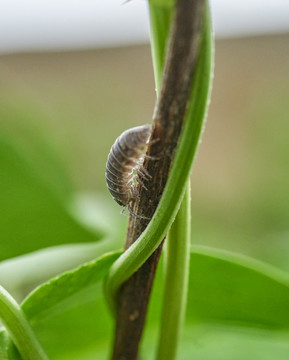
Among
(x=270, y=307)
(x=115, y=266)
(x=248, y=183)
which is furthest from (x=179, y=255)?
(x=248, y=183)

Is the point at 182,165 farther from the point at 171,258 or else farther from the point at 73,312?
the point at 73,312

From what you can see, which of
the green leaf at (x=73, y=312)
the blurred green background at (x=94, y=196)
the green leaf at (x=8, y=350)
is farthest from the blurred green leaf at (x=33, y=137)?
the green leaf at (x=8, y=350)

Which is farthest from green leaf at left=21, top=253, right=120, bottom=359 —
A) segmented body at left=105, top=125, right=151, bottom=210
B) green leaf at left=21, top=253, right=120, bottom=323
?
segmented body at left=105, top=125, right=151, bottom=210

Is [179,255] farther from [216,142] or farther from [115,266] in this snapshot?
[216,142]

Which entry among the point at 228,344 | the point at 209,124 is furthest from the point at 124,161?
the point at 209,124

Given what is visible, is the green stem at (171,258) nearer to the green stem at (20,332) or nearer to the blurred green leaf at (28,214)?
the green stem at (20,332)

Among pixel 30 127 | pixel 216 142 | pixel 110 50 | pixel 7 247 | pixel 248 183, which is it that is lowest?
pixel 7 247

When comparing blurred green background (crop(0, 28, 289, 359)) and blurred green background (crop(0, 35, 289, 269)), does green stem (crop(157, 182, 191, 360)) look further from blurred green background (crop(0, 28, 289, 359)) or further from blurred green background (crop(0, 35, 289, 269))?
blurred green background (crop(0, 35, 289, 269))
